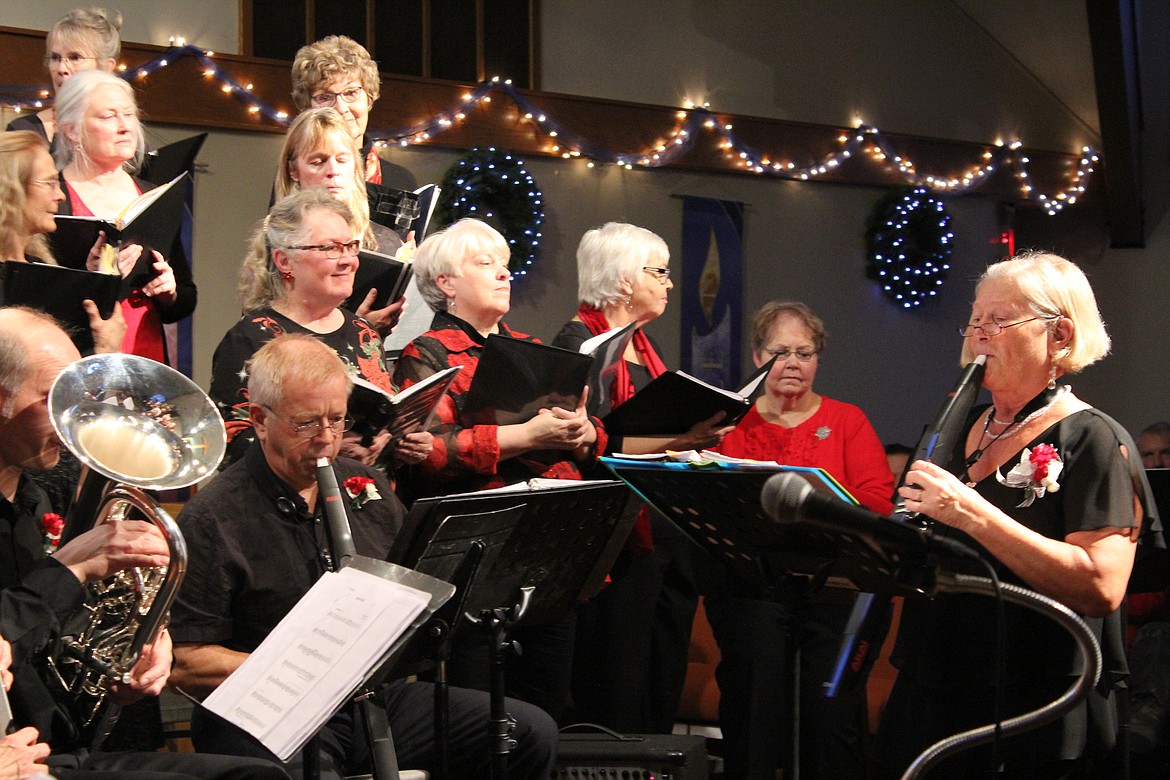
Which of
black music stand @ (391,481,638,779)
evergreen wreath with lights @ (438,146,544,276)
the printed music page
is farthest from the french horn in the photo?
evergreen wreath with lights @ (438,146,544,276)

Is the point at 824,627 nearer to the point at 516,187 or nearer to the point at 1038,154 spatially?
the point at 516,187

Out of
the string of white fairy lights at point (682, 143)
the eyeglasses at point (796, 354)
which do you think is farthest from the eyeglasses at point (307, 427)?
the string of white fairy lights at point (682, 143)

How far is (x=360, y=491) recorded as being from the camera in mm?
2828

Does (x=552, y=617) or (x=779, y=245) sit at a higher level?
(x=779, y=245)

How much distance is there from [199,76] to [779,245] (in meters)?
3.96

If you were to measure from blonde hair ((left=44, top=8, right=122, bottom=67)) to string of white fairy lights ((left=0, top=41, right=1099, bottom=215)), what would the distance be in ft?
8.14

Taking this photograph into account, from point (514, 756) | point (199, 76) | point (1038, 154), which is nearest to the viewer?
point (514, 756)

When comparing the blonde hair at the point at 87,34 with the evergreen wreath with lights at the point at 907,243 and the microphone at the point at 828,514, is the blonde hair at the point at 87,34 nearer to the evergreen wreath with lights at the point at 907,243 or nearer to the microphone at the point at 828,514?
the microphone at the point at 828,514

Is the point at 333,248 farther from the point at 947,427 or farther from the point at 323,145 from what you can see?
the point at 947,427

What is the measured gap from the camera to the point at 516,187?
723 centimetres

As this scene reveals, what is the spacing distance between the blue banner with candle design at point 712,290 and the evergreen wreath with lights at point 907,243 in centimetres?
110

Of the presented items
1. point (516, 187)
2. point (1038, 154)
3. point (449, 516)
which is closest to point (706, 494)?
point (449, 516)

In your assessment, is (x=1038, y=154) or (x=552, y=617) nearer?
(x=552, y=617)

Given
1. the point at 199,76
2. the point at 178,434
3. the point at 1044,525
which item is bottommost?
the point at 1044,525
